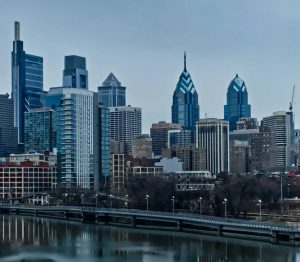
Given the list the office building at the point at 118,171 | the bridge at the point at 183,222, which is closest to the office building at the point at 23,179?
the office building at the point at 118,171

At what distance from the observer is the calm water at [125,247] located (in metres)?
58.1

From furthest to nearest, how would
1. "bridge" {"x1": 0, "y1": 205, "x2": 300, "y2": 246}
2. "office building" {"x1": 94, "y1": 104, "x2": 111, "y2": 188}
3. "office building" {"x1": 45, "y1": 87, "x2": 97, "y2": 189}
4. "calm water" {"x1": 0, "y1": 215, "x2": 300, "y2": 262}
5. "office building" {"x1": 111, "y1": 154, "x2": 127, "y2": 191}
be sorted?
1. "office building" {"x1": 94, "y1": 104, "x2": 111, "y2": 188}
2. "office building" {"x1": 45, "y1": 87, "x2": 97, "y2": 189}
3. "office building" {"x1": 111, "y1": 154, "x2": 127, "y2": 191}
4. "bridge" {"x1": 0, "y1": 205, "x2": 300, "y2": 246}
5. "calm water" {"x1": 0, "y1": 215, "x2": 300, "y2": 262}

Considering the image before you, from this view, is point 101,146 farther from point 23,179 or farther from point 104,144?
point 23,179

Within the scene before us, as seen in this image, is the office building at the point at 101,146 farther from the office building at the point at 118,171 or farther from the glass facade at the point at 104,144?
the office building at the point at 118,171

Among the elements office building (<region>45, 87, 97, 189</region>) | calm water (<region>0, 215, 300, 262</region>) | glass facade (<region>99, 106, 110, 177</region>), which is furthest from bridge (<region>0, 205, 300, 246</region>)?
glass facade (<region>99, 106, 110, 177</region>)

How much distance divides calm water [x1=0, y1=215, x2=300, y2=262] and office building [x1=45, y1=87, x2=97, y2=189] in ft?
273

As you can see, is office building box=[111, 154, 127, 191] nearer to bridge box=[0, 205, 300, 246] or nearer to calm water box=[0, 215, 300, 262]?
bridge box=[0, 205, 300, 246]

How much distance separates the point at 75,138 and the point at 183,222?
90.4 meters

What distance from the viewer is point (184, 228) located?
80.6 meters

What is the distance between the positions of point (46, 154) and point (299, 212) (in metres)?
92.5

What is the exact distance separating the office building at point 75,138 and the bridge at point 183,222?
5142cm

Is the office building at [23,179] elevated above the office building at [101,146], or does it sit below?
below

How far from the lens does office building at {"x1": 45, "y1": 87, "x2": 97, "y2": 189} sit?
167375 mm

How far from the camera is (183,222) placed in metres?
81.6
